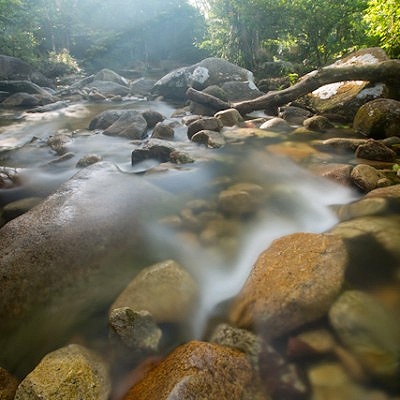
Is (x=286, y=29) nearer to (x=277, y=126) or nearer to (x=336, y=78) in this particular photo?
(x=336, y=78)

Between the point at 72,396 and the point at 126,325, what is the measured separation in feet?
1.85

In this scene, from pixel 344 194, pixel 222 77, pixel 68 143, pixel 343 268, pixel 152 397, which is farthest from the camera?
pixel 222 77

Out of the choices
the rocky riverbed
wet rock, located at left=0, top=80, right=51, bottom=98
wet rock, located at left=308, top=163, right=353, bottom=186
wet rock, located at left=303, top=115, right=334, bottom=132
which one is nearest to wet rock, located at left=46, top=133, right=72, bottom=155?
the rocky riverbed

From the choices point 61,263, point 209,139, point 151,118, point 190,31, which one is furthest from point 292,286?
point 190,31

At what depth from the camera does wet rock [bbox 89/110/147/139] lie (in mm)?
8375

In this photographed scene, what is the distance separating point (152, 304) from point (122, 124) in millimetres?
7160

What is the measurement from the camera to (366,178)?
4219 mm

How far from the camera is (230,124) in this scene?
8.99m

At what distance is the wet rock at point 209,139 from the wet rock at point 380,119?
3.29 m

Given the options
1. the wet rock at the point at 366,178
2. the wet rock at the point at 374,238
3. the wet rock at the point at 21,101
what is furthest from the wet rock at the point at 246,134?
the wet rock at the point at 21,101

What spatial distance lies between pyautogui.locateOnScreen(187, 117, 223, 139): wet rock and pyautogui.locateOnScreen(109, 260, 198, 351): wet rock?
5495mm

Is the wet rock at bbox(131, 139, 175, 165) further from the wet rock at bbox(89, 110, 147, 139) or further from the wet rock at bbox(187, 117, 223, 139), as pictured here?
the wet rock at bbox(89, 110, 147, 139)

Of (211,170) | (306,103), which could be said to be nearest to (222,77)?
(306,103)

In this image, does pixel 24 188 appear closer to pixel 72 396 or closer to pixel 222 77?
pixel 72 396
